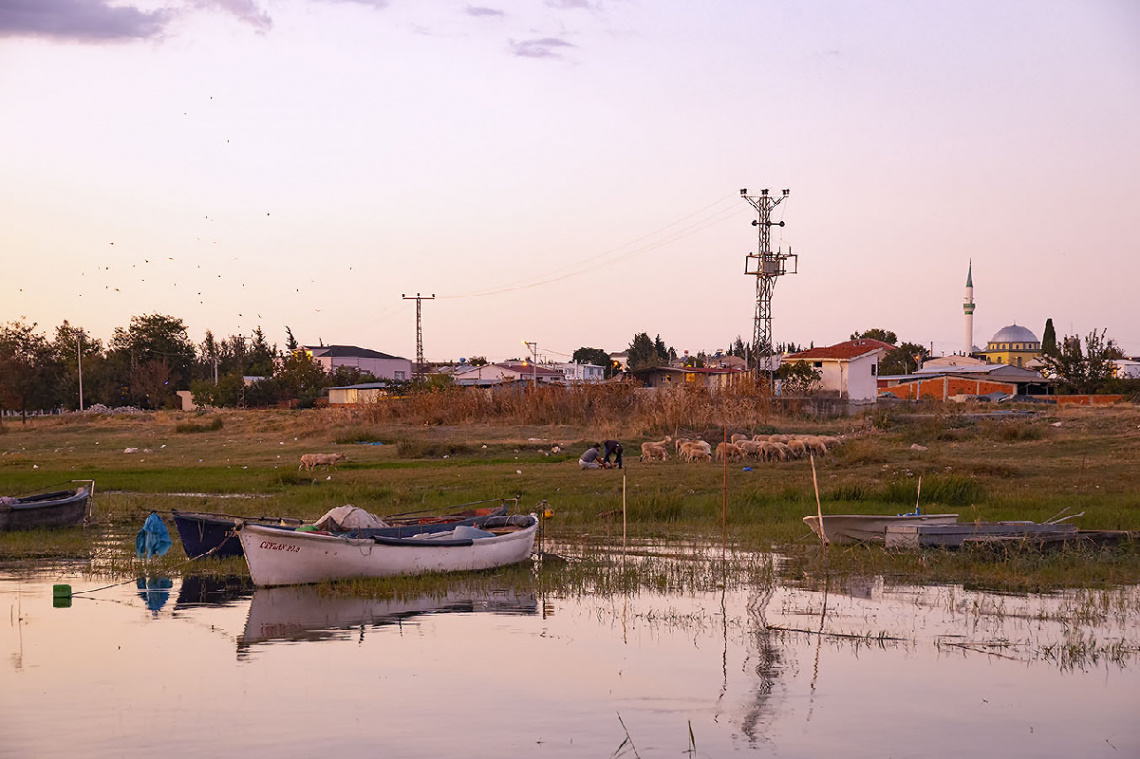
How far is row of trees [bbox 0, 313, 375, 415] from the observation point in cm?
8244

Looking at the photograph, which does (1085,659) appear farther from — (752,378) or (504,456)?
(752,378)

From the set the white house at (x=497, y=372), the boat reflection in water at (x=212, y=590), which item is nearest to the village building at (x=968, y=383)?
the white house at (x=497, y=372)

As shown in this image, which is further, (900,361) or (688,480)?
(900,361)

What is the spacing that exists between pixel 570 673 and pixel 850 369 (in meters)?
65.6

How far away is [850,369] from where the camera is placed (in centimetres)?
7575

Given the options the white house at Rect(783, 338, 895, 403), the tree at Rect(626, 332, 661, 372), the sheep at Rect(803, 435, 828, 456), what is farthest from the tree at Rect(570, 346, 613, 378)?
the sheep at Rect(803, 435, 828, 456)

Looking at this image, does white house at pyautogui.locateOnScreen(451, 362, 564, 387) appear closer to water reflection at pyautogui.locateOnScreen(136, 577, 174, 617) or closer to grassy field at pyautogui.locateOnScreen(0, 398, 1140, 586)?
grassy field at pyautogui.locateOnScreen(0, 398, 1140, 586)

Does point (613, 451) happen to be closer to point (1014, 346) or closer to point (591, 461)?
point (591, 461)

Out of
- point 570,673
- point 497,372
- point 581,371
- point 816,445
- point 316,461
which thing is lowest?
point 570,673

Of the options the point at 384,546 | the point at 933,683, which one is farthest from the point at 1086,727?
the point at 384,546

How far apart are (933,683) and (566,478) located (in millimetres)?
17603

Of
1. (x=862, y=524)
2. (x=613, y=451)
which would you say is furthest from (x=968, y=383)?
(x=862, y=524)

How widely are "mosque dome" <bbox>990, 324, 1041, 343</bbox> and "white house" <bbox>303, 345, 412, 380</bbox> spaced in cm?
7820

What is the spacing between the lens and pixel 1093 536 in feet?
61.2
